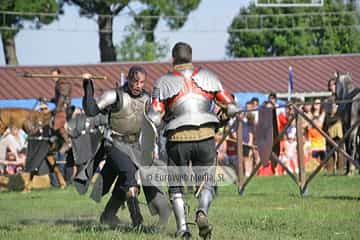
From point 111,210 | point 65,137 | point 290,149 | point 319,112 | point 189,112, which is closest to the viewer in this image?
point 189,112

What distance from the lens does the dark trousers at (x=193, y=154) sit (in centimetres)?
917

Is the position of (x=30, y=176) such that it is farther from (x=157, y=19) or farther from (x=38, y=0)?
(x=157, y=19)

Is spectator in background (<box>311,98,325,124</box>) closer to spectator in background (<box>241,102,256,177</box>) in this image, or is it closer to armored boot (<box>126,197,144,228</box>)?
spectator in background (<box>241,102,256,177</box>)

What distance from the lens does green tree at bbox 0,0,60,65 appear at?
127 ft

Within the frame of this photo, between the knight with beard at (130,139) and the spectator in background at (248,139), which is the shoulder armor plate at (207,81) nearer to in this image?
the knight with beard at (130,139)

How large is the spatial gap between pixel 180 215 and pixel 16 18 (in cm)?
3131

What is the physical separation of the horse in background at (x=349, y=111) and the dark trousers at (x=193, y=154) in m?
6.51

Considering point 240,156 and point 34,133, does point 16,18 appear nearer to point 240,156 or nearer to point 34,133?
point 34,133

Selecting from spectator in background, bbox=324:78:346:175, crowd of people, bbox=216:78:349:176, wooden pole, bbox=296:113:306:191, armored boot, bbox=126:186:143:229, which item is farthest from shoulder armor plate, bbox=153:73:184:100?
spectator in background, bbox=324:78:346:175

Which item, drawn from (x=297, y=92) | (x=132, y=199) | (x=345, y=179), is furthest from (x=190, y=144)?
(x=297, y=92)

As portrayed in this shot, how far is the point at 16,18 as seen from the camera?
39.2 m

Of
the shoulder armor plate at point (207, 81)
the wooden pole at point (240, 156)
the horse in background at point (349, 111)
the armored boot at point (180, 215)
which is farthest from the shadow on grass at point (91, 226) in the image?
the horse in background at point (349, 111)

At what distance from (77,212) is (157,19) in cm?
3213

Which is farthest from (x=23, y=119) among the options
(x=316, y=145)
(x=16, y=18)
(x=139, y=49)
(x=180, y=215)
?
(x=139, y=49)
